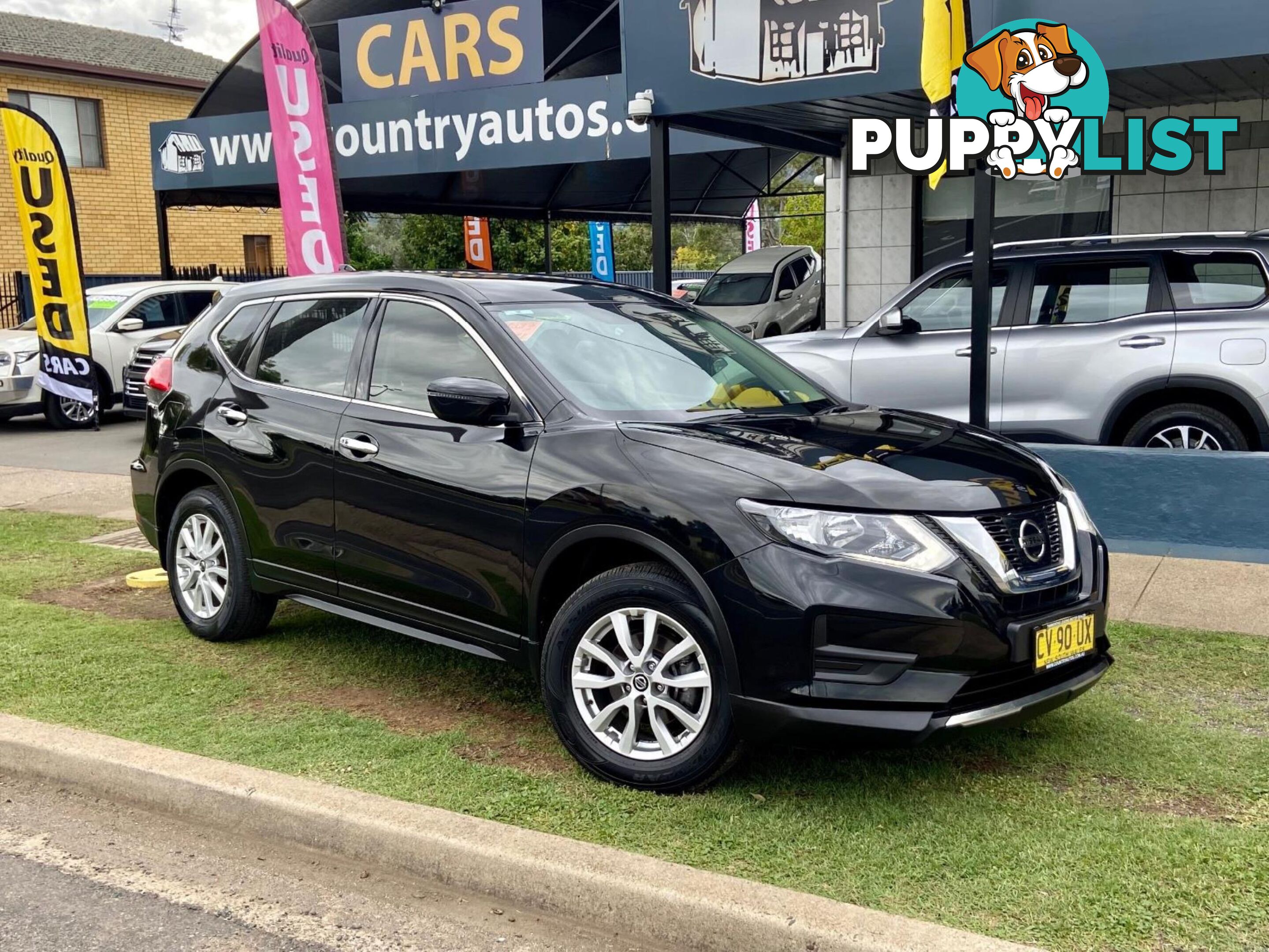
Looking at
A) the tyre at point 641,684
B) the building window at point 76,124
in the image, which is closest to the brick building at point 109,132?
the building window at point 76,124

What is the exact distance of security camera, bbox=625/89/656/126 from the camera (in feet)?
28.8

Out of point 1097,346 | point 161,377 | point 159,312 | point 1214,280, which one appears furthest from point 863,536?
point 159,312

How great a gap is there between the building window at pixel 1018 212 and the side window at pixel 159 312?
9.66m

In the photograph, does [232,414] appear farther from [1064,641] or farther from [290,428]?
[1064,641]

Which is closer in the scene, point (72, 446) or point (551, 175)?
point (72, 446)

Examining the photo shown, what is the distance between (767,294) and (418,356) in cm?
1617

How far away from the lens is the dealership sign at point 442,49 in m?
14.0

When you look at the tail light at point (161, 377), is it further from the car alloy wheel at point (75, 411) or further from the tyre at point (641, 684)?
the car alloy wheel at point (75, 411)

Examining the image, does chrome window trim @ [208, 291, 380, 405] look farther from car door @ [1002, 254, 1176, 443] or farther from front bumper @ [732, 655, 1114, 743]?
car door @ [1002, 254, 1176, 443]

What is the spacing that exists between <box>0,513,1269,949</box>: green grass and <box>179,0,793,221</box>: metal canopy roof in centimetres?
1030

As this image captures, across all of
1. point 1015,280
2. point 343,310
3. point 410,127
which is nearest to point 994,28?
point 1015,280

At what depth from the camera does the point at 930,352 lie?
901cm

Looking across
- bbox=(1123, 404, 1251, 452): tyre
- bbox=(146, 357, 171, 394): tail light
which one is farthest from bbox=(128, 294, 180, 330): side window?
bbox=(1123, 404, 1251, 452): tyre

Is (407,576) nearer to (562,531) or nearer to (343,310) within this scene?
(562,531)
